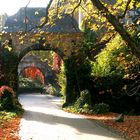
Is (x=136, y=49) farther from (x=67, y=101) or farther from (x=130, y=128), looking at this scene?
(x=67, y=101)

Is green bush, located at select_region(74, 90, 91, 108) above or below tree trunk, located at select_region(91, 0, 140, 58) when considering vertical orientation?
below

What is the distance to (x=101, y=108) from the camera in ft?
79.2

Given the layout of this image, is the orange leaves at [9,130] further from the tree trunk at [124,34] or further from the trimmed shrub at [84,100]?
Answer: the trimmed shrub at [84,100]

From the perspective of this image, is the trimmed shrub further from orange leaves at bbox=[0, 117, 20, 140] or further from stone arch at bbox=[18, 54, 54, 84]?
stone arch at bbox=[18, 54, 54, 84]

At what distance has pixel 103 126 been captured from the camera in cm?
1755

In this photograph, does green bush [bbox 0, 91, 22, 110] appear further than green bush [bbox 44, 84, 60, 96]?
Answer: No

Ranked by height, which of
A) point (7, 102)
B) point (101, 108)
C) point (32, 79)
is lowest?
point (101, 108)

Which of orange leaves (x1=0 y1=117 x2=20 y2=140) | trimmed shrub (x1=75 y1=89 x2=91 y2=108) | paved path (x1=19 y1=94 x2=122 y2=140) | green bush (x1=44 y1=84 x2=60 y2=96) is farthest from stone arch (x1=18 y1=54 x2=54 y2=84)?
orange leaves (x1=0 y1=117 x2=20 y2=140)

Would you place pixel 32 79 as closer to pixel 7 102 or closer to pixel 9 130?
pixel 7 102

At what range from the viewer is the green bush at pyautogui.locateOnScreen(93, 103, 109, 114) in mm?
23875

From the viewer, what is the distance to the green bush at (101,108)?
2388cm

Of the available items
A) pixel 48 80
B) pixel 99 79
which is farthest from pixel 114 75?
pixel 48 80

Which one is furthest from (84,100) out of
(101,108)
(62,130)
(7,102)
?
(62,130)

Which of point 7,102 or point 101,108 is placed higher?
point 7,102
